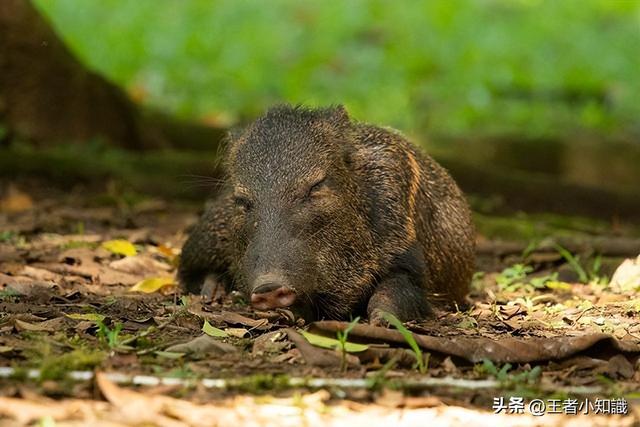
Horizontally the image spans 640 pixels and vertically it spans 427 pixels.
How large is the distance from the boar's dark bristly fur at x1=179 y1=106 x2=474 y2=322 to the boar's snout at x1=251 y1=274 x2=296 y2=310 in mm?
21

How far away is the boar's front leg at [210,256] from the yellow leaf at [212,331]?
3.97 feet

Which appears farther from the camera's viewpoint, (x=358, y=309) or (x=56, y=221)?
(x=56, y=221)

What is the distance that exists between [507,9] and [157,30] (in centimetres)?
582

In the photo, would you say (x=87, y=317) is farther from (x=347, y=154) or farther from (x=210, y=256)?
(x=347, y=154)

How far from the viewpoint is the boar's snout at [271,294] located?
14.8ft

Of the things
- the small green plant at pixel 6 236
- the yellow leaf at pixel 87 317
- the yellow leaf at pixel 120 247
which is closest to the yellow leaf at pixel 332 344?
the yellow leaf at pixel 87 317

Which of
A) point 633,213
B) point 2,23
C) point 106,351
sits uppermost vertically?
point 2,23

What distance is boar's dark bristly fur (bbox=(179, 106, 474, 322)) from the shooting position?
16.6 feet

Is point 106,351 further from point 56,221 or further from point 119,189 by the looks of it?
point 119,189

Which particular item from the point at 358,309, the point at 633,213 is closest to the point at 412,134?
the point at 633,213

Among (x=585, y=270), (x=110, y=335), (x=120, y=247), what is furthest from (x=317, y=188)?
(x=585, y=270)

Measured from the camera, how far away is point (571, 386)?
4.03 m

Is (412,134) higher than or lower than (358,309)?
higher

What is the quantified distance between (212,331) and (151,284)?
1.39 metres
